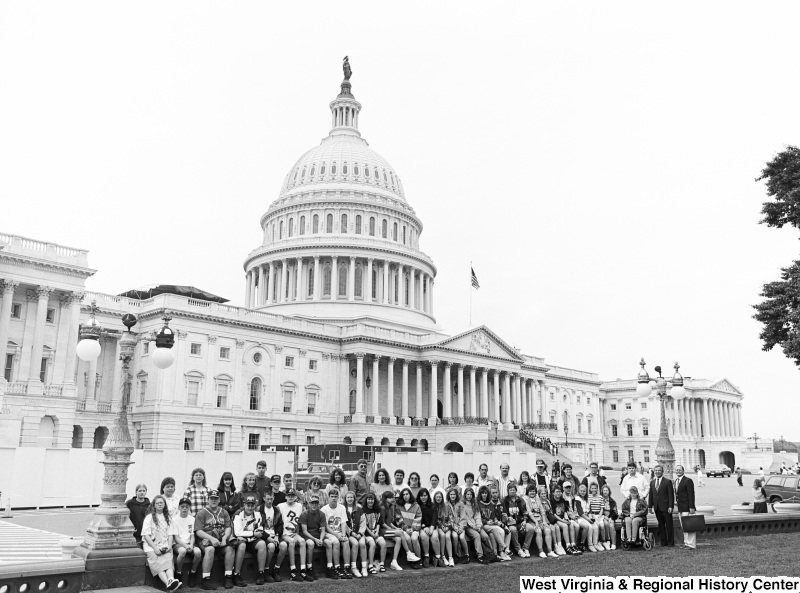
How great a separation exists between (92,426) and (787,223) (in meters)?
50.5

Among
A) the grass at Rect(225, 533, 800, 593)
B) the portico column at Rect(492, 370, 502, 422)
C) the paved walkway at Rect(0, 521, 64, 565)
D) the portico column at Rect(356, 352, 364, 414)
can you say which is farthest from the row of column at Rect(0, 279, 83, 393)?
the portico column at Rect(492, 370, 502, 422)

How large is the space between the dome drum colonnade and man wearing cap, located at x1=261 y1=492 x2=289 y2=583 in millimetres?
54735

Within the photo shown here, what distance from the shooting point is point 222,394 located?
63781mm

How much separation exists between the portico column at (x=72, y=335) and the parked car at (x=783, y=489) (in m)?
44.9

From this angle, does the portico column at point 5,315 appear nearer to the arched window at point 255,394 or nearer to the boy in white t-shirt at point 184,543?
the arched window at point 255,394

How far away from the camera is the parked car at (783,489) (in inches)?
1348

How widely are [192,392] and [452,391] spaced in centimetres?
3015

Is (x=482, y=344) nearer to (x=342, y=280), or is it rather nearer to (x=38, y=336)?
(x=342, y=280)

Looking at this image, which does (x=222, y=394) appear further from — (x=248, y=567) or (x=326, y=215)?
(x=248, y=567)

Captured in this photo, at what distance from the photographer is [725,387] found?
131 meters

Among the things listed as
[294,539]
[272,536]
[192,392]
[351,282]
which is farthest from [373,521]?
[351,282]

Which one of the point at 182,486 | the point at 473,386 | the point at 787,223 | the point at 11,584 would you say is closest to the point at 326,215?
the point at 473,386

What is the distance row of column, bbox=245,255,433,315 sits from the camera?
278ft

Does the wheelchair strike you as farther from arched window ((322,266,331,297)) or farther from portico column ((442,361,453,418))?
arched window ((322,266,331,297))
